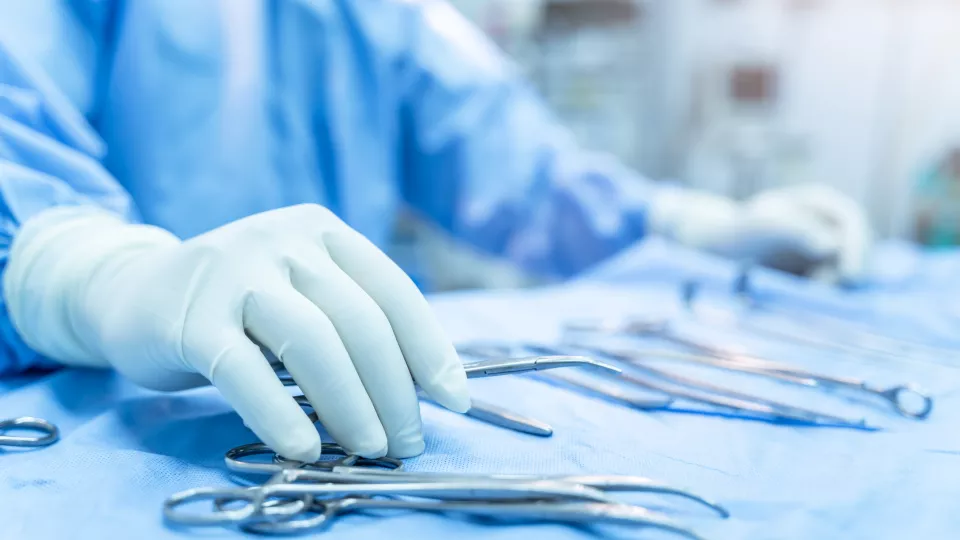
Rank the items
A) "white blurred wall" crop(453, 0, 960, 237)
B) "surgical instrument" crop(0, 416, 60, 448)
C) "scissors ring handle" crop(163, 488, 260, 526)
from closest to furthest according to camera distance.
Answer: "scissors ring handle" crop(163, 488, 260, 526) < "surgical instrument" crop(0, 416, 60, 448) < "white blurred wall" crop(453, 0, 960, 237)

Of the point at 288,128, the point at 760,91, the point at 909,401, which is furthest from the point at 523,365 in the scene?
the point at 760,91

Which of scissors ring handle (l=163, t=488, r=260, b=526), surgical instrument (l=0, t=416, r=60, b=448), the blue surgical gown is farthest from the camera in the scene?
the blue surgical gown

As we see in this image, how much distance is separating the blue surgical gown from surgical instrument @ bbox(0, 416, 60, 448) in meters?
0.18

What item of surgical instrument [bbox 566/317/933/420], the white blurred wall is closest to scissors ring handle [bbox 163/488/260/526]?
surgical instrument [bbox 566/317/933/420]

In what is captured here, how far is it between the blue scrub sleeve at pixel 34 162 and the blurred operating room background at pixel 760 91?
4.32ft

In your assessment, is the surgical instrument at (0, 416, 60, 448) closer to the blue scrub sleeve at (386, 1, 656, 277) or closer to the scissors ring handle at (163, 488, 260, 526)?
the scissors ring handle at (163, 488, 260, 526)

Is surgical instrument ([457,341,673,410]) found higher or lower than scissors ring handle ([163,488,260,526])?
lower

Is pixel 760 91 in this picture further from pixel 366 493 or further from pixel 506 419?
pixel 366 493

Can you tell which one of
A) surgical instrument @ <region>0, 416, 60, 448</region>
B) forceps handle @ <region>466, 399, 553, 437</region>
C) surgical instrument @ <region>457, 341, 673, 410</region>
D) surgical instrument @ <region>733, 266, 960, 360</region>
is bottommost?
surgical instrument @ <region>733, 266, 960, 360</region>

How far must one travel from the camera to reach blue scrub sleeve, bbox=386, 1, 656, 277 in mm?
1516

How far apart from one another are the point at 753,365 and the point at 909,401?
15cm

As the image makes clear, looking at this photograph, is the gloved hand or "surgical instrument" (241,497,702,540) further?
the gloved hand

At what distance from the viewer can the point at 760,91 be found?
2.21 meters

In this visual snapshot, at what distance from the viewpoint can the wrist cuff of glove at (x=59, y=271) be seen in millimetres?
730
